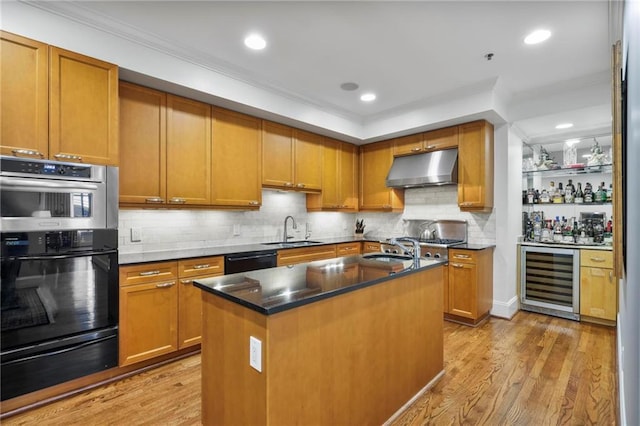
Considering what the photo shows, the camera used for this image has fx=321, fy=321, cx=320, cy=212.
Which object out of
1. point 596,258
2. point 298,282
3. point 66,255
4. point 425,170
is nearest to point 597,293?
point 596,258

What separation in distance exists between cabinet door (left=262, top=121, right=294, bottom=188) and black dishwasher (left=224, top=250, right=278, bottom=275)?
0.90 metres

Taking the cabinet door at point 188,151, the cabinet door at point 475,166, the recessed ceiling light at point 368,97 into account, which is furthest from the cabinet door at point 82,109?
the cabinet door at point 475,166

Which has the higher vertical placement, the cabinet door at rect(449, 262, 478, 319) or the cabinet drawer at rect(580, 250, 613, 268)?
the cabinet drawer at rect(580, 250, 613, 268)

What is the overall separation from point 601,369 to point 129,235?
439 centimetres

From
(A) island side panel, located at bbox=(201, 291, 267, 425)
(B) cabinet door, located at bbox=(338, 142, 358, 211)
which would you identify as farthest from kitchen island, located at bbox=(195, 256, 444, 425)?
(B) cabinet door, located at bbox=(338, 142, 358, 211)

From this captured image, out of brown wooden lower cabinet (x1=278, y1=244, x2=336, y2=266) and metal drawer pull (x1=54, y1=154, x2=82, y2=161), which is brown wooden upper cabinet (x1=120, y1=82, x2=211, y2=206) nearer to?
metal drawer pull (x1=54, y1=154, x2=82, y2=161)

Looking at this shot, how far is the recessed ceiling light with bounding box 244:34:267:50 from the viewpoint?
8.84 ft

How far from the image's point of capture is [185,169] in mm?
3234

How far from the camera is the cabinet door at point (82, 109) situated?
2305 mm

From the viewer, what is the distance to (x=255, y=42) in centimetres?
277

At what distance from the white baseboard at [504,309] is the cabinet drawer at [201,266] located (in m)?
3.43

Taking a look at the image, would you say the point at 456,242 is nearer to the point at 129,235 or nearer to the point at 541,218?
the point at 541,218

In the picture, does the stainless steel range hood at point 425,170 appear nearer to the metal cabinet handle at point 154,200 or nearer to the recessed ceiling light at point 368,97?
the recessed ceiling light at point 368,97

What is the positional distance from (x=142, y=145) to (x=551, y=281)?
5011mm
